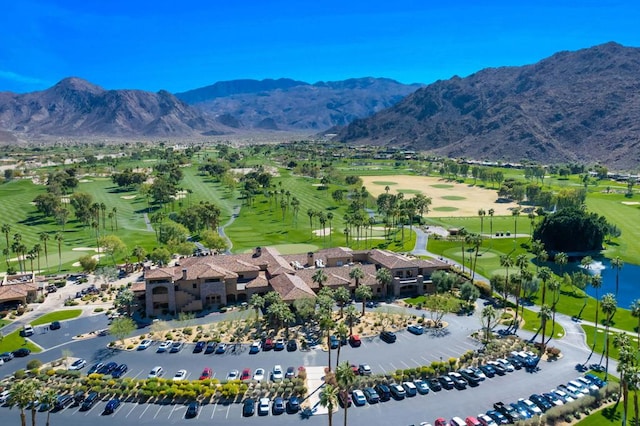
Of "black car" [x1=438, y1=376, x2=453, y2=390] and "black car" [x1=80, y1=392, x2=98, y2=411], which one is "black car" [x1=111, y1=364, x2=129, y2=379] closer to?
"black car" [x1=80, y1=392, x2=98, y2=411]

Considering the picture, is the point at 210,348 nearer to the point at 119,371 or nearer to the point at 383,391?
the point at 119,371

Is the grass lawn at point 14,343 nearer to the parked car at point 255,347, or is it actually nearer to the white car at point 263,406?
the parked car at point 255,347

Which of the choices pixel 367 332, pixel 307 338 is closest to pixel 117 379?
pixel 307 338

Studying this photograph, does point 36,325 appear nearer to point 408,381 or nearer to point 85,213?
point 408,381

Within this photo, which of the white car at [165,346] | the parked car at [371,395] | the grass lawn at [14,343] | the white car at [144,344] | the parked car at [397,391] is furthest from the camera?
the grass lawn at [14,343]

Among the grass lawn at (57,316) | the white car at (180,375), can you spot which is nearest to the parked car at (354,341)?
the white car at (180,375)

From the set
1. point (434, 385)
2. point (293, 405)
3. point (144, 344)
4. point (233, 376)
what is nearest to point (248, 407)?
point (293, 405)
